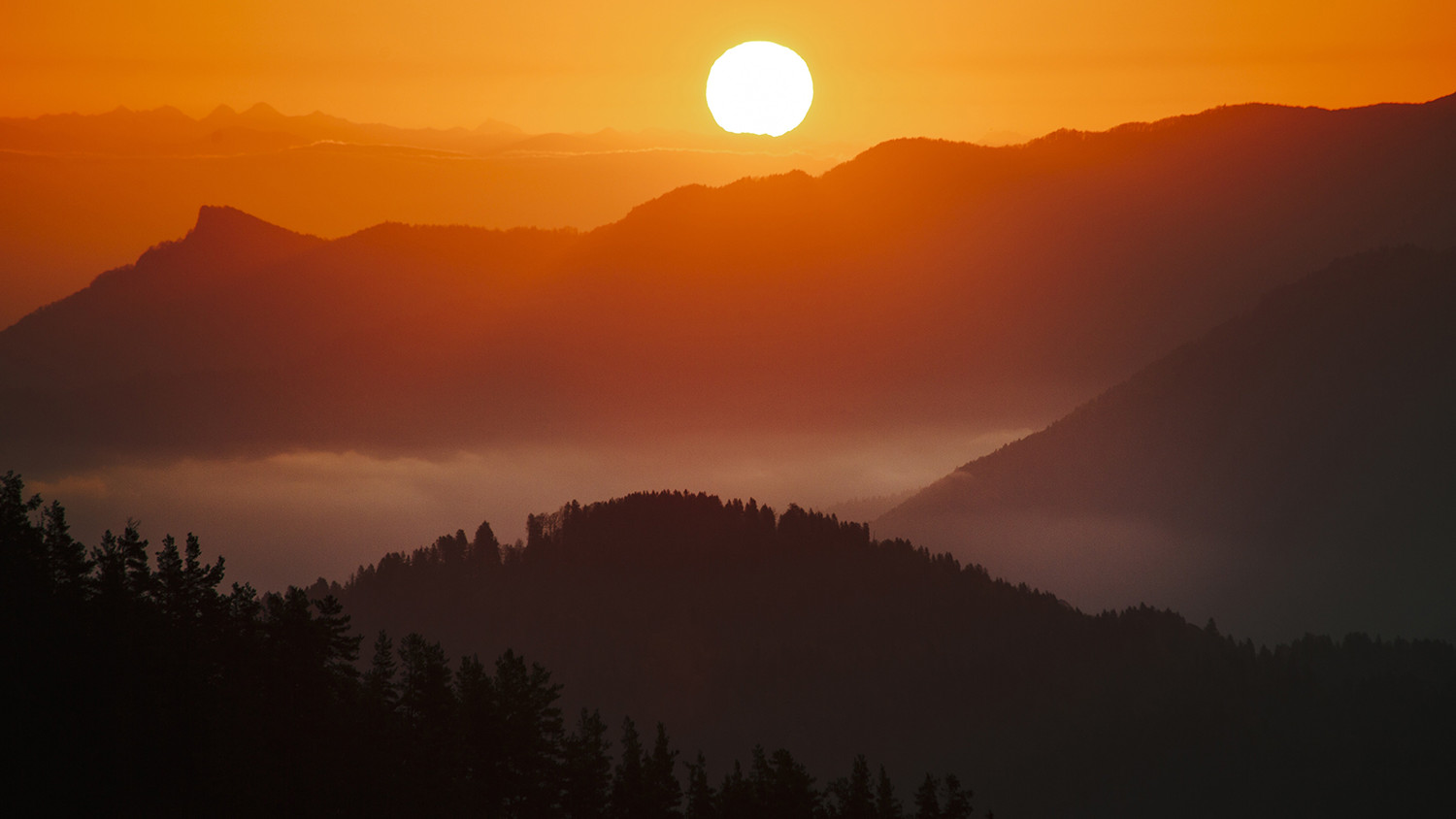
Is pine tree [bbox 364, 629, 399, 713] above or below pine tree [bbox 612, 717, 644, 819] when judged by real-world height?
above

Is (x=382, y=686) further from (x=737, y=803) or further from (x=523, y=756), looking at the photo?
(x=737, y=803)

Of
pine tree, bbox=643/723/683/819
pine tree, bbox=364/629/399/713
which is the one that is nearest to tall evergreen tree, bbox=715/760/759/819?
pine tree, bbox=643/723/683/819

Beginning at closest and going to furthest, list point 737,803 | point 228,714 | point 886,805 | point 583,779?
point 228,714 → point 583,779 → point 737,803 → point 886,805

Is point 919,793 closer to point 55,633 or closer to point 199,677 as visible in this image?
point 199,677

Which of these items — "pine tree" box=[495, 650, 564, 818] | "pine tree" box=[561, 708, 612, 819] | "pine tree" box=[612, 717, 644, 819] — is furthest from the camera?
"pine tree" box=[612, 717, 644, 819]

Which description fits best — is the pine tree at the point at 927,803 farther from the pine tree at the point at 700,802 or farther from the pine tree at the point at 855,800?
the pine tree at the point at 700,802

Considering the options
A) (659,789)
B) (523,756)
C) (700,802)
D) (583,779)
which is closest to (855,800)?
(700,802)

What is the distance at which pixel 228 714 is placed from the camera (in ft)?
140

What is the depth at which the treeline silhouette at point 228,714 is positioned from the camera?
40.9 metres

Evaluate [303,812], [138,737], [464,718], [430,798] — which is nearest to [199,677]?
[138,737]

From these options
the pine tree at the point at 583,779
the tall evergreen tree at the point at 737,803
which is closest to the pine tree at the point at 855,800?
the tall evergreen tree at the point at 737,803

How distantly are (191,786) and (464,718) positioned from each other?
12940mm

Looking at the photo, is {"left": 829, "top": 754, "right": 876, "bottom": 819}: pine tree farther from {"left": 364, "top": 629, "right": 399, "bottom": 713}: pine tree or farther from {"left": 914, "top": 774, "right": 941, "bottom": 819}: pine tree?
{"left": 364, "top": 629, "right": 399, "bottom": 713}: pine tree

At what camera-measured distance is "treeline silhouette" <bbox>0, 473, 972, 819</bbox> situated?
40.9 metres
